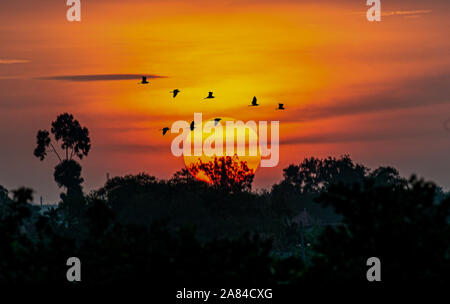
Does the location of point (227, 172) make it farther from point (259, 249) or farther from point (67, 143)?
point (259, 249)

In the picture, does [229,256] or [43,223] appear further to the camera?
[43,223]

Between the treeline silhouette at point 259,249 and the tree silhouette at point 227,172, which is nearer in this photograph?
the treeline silhouette at point 259,249

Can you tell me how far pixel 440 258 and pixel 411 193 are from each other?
173 cm

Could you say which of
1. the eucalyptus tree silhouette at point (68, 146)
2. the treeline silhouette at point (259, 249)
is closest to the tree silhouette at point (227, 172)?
the eucalyptus tree silhouette at point (68, 146)

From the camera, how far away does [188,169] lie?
171m

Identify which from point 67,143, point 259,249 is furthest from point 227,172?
point 259,249

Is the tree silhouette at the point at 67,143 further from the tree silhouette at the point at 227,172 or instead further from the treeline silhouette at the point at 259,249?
the treeline silhouette at the point at 259,249

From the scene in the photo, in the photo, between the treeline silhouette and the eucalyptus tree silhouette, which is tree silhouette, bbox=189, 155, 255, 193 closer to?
the eucalyptus tree silhouette

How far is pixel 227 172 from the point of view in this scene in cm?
16775

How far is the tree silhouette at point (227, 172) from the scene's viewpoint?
546 feet

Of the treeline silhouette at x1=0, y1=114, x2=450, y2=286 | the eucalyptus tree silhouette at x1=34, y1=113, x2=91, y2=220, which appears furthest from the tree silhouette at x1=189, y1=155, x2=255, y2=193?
the treeline silhouette at x1=0, y1=114, x2=450, y2=286

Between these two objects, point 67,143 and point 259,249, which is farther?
point 67,143
